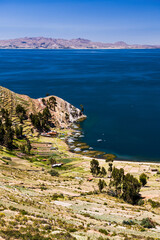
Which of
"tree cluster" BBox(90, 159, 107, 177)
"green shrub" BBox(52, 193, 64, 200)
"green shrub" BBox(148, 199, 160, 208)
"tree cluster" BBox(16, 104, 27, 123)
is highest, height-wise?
"tree cluster" BBox(16, 104, 27, 123)

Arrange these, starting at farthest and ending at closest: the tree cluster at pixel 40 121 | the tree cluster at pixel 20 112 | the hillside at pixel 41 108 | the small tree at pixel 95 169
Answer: the hillside at pixel 41 108, the tree cluster at pixel 20 112, the tree cluster at pixel 40 121, the small tree at pixel 95 169

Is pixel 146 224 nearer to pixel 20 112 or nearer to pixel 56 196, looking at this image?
pixel 56 196

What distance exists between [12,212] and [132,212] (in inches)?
847

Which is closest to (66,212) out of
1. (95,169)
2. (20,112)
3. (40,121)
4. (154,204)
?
(154,204)

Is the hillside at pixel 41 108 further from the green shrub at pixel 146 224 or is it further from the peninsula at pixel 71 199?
the green shrub at pixel 146 224

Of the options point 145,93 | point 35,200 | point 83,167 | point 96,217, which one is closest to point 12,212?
point 35,200

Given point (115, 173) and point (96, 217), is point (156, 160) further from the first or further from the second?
point (96, 217)

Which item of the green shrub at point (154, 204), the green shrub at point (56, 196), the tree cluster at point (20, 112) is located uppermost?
the tree cluster at point (20, 112)

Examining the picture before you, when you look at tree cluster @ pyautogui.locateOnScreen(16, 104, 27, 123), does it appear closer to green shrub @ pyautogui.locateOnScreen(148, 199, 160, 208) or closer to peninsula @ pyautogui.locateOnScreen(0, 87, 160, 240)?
peninsula @ pyautogui.locateOnScreen(0, 87, 160, 240)

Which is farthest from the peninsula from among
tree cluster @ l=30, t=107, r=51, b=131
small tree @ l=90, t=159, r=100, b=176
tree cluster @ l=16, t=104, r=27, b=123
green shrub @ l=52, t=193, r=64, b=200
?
tree cluster @ l=16, t=104, r=27, b=123

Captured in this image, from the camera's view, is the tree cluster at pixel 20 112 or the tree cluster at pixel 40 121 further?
the tree cluster at pixel 20 112

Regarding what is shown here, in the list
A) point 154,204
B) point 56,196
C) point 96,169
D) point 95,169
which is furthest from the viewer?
point 96,169

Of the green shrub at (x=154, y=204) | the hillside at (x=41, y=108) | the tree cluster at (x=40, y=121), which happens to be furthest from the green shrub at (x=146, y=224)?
the hillside at (x=41, y=108)

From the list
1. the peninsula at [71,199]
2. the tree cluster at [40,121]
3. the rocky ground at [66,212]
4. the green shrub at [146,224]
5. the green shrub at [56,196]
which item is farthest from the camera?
the tree cluster at [40,121]
